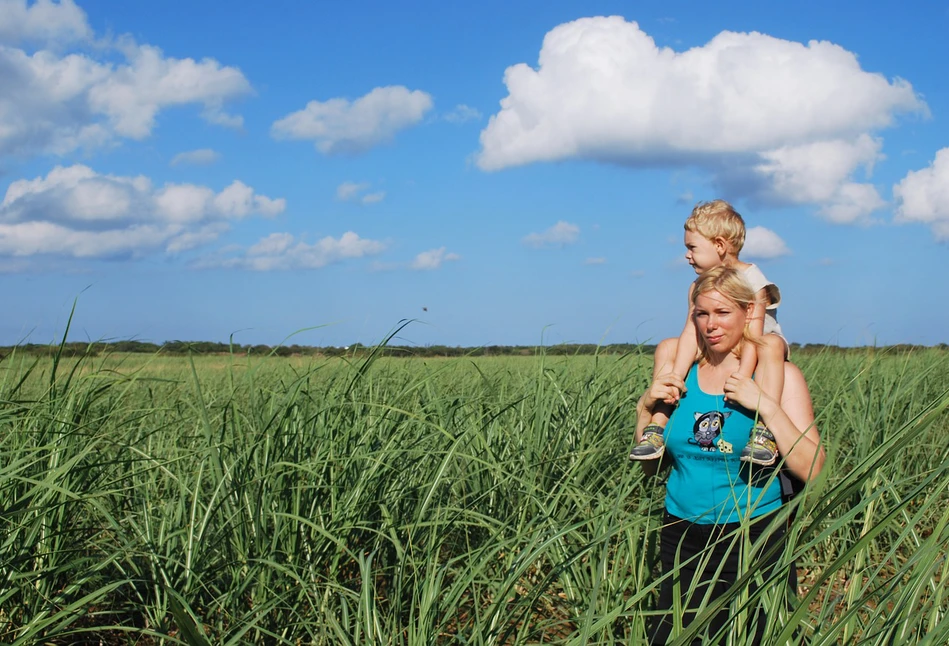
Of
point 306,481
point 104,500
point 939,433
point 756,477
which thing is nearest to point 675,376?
point 756,477

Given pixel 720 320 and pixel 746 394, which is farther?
pixel 720 320

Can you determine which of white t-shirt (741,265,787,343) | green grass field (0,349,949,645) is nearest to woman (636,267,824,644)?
green grass field (0,349,949,645)

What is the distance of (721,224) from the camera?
2543mm

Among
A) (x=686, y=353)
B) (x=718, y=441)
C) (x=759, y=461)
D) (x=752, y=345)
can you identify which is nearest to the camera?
(x=759, y=461)

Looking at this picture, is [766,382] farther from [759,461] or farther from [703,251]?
[703,251]

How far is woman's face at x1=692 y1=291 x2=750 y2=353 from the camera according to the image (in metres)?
2.09

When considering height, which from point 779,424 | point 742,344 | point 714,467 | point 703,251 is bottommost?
point 714,467

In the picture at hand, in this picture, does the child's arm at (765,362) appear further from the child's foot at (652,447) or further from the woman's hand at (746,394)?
the child's foot at (652,447)

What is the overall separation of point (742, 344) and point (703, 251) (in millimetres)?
503

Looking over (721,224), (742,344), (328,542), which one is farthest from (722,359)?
(328,542)

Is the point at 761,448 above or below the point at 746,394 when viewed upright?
below

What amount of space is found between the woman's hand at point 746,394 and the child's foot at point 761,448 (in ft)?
0.18

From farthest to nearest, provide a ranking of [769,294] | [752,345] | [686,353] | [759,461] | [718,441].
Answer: [769,294]
[686,353]
[752,345]
[718,441]
[759,461]

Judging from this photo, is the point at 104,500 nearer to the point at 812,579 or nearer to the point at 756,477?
A: the point at 756,477
